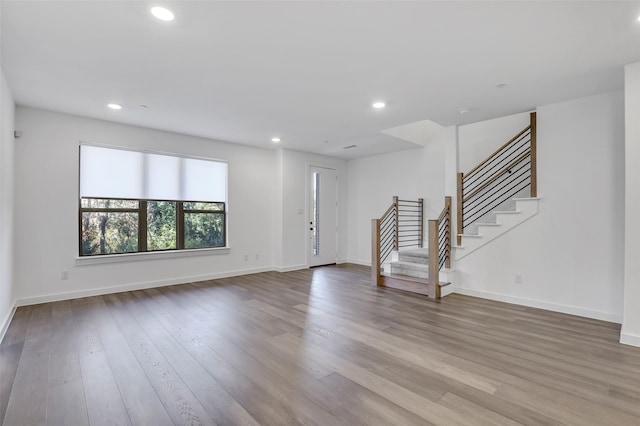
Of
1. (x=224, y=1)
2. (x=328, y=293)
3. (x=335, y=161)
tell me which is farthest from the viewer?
(x=335, y=161)

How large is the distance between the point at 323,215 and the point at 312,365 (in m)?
5.01

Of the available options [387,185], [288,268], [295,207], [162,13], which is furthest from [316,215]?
[162,13]

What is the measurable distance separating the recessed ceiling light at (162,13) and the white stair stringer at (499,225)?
174 inches

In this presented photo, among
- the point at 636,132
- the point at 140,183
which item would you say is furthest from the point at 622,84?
the point at 140,183

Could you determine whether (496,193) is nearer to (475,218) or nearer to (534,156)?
(475,218)

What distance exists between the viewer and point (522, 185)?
484cm

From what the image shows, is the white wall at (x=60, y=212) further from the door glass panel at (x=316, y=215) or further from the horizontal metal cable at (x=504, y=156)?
the horizontal metal cable at (x=504, y=156)

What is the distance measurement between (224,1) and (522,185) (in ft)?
15.9

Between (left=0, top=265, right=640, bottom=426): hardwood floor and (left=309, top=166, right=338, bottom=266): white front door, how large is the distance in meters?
3.13

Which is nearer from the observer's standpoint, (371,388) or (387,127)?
(371,388)

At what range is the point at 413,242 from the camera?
6.54m

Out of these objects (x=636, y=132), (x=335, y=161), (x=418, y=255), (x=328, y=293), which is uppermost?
(x=335, y=161)

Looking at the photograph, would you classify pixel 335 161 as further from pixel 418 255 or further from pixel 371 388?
pixel 371 388

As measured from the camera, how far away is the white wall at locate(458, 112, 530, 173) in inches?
201
